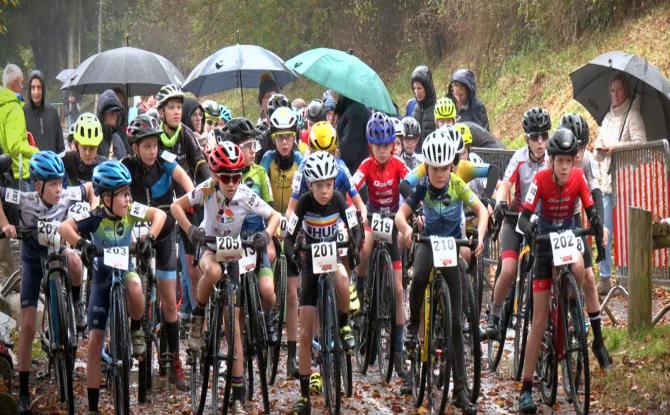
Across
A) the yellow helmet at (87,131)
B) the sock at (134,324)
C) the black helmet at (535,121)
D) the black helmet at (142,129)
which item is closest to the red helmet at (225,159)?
the black helmet at (142,129)

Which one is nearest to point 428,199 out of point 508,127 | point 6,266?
point 6,266

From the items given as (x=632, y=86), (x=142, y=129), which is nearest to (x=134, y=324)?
(x=142, y=129)

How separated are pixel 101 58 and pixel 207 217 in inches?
338

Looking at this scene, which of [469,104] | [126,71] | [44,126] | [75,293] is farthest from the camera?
[126,71]

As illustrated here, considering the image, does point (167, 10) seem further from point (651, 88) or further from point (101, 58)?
point (651, 88)

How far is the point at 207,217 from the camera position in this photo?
973cm

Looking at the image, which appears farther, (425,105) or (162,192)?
(425,105)

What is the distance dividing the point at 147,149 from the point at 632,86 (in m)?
6.37

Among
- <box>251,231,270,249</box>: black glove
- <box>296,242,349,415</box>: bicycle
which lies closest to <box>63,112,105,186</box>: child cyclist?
<box>251,231,270,249</box>: black glove

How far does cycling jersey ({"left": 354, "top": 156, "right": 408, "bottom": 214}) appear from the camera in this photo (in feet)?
36.9

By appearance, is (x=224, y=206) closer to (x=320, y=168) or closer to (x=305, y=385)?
(x=320, y=168)

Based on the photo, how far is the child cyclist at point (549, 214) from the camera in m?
9.33

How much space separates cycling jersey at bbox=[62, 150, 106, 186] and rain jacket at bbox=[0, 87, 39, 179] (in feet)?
7.68

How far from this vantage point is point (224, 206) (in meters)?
9.66
